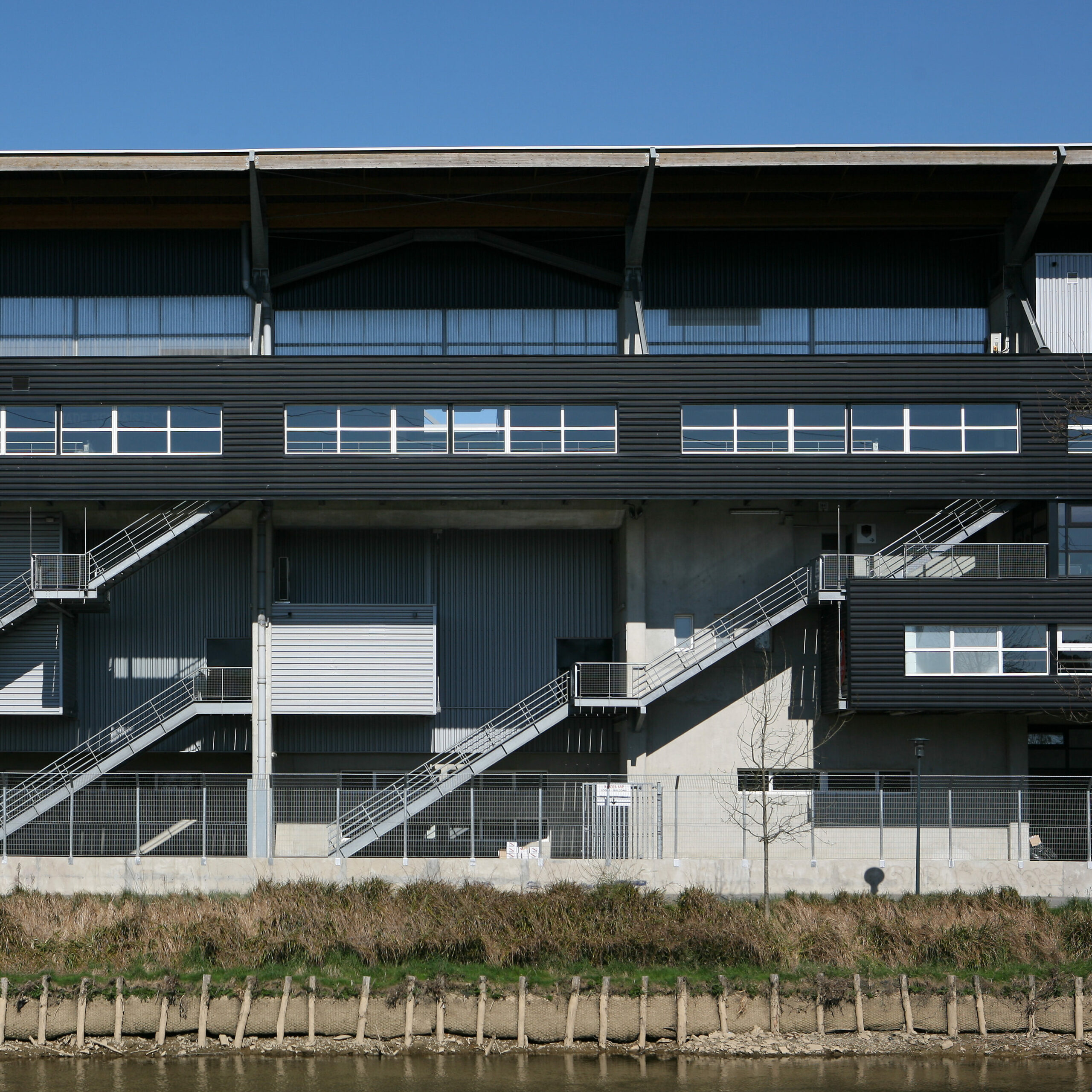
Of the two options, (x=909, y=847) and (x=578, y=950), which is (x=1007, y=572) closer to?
(x=909, y=847)

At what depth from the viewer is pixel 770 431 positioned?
37.5 metres

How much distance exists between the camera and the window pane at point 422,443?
3738 cm

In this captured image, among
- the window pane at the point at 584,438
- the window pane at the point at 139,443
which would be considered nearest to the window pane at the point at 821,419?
the window pane at the point at 584,438

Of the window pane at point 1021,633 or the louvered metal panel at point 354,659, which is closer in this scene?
the window pane at point 1021,633

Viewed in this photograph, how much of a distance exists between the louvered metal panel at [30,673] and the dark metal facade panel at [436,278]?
39.6 feet

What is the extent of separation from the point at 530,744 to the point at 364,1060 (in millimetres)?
15970

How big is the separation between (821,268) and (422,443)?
44.8ft

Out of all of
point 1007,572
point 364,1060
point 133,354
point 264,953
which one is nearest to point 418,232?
point 133,354

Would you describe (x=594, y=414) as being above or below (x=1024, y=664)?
above

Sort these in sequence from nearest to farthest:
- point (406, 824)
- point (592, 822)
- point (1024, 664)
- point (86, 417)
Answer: point (592, 822)
point (406, 824)
point (1024, 664)
point (86, 417)

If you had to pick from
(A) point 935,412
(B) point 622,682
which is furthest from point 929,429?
(B) point 622,682

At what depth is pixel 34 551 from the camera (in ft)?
126

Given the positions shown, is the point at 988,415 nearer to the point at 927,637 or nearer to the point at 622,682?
the point at 927,637

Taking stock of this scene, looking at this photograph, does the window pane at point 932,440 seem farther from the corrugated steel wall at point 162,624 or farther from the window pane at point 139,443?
the window pane at point 139,443
